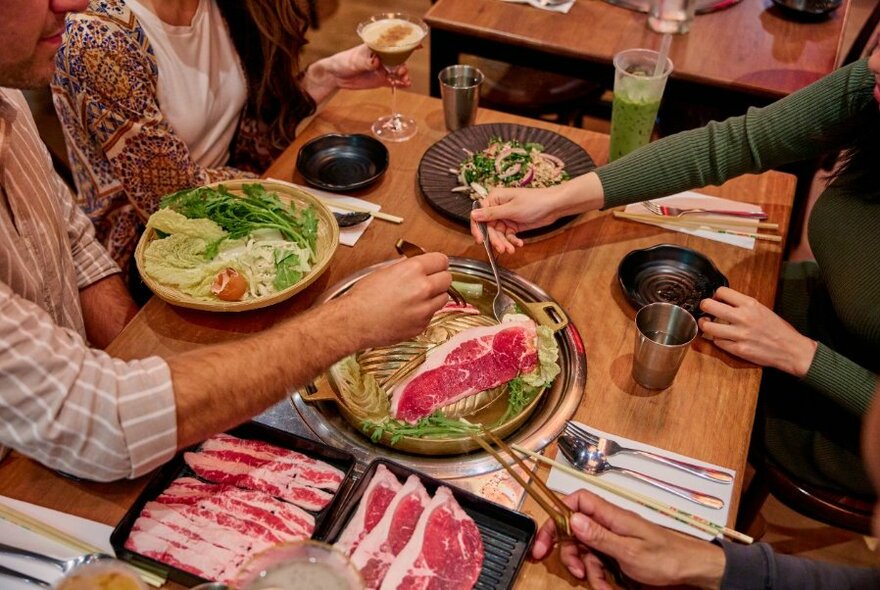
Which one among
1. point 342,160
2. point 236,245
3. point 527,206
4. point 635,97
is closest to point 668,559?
point 527,206

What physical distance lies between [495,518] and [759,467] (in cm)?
98

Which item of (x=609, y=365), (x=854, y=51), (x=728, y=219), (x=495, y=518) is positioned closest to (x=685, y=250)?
(x=728, y=219)

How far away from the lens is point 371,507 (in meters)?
A: 1.32

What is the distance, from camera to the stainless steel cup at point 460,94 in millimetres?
2245

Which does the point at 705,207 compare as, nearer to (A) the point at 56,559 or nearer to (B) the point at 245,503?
(B) the point at 245,503

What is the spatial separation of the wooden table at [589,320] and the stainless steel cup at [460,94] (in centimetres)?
10

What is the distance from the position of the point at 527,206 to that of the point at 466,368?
0.54 meters

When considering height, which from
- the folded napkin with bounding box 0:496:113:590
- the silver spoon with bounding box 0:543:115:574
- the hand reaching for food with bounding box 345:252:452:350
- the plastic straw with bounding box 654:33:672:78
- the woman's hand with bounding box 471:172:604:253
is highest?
the plastic straw with bounding box 654:33:672:78

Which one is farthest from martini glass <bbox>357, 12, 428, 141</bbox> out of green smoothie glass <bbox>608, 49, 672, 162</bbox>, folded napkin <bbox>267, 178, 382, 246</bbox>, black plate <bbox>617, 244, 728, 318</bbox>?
black plate <bbox>617, 244, 728, 318</bbox>

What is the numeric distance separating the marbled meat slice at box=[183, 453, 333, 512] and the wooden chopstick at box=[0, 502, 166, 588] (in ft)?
0.69

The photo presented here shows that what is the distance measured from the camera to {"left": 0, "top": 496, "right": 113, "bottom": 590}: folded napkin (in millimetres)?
1241

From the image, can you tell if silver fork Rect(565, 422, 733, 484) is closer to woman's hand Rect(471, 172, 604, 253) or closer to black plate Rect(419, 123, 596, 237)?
woman's hand Rect(471, 172, 604, 253)

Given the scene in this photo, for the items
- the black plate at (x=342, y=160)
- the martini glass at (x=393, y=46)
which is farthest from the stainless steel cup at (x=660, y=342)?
the martini glass at (x=393, y=46)

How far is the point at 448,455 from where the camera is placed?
1.47m
